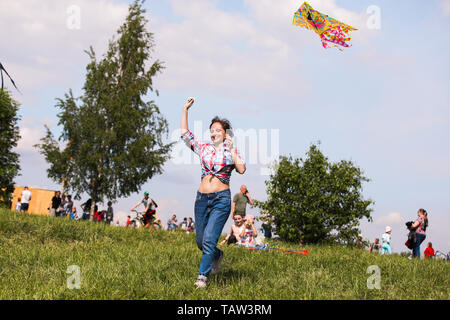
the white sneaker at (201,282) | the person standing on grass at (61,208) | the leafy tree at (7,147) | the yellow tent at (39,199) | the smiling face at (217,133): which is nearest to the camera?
the white sneaker at (201,282)

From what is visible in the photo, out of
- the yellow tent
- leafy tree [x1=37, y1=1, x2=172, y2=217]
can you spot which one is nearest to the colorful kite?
leafy tree [x1=37, y1=1, x2=172, y2=217]

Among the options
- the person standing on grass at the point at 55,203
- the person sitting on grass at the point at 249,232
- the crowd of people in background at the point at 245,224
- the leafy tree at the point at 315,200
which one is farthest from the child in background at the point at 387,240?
the person standing on grass at the point at 55,203

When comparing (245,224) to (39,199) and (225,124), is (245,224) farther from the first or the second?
(39,199)

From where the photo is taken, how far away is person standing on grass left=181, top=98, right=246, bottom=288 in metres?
5.42

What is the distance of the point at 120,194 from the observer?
2836cm

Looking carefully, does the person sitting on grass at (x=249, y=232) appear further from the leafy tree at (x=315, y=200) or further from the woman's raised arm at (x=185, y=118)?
the woman's raised arm at (x=185, y=118)

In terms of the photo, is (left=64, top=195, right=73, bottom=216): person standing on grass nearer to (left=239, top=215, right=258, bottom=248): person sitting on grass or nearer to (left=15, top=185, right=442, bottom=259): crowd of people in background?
(left=15, top=185, right=442, bottom=259): crowd of people in background

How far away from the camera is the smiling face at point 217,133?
5.74 m

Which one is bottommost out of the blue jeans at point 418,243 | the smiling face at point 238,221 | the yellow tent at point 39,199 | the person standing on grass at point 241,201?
the blue jeans at point 418,243

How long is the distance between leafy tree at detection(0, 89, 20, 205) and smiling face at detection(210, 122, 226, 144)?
101ft

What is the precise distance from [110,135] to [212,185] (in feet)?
74.3

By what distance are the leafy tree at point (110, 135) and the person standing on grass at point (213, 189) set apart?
867 inches
